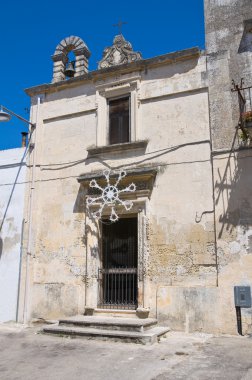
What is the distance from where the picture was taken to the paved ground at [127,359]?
5.65 meters

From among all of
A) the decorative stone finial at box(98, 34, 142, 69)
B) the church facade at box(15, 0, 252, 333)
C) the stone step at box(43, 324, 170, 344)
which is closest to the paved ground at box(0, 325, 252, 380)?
the stone step at box(43, 324, 170, 344)

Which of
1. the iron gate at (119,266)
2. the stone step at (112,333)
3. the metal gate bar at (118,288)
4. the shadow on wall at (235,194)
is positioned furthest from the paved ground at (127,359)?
the shadow on wall at (235,194)

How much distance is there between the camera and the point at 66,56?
40.5 ft

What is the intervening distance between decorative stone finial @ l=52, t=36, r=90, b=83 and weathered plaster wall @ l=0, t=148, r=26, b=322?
2607 mm

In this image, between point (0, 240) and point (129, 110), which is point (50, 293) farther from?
point (129, 110)

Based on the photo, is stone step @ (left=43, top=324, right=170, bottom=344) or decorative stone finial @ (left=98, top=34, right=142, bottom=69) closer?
stone step @ (left=43, top=324, right=170, bottom=344)

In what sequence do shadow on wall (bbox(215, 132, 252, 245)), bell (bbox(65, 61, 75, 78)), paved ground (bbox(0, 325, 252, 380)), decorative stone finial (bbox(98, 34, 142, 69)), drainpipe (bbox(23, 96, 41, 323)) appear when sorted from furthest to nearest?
1. bell (bbox(65, 61, 75, 78))
2. decorative stone finial (bbox(98, 34, 142, 69))
3. drainpipe (bbox(23, 96, 41, 323))
4. shadow on wall (bbox(215, 132, 252, 245))
5. paved ground (bbox(0, 325, 252, 380))

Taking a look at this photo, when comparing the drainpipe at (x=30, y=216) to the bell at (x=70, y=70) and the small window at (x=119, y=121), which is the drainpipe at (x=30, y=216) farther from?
the small window at (x=119, y=121)

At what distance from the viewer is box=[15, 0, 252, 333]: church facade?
28.4 feet

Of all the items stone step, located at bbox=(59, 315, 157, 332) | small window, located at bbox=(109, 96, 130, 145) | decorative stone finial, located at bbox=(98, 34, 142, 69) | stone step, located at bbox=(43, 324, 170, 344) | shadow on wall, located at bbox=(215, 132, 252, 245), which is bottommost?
stone step, located at bbox=(43, 324, 170, 344)

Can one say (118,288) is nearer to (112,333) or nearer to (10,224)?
(112,333)

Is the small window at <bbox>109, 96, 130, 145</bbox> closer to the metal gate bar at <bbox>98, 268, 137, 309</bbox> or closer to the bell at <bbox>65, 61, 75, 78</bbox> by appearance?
the bell at <bbox>65, 61, 75, 78</bbox>

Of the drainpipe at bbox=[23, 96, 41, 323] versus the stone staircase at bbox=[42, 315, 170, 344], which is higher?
the drainpipe at bbox=[23, 96, 41, 323]

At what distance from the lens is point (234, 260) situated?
8398 mm
